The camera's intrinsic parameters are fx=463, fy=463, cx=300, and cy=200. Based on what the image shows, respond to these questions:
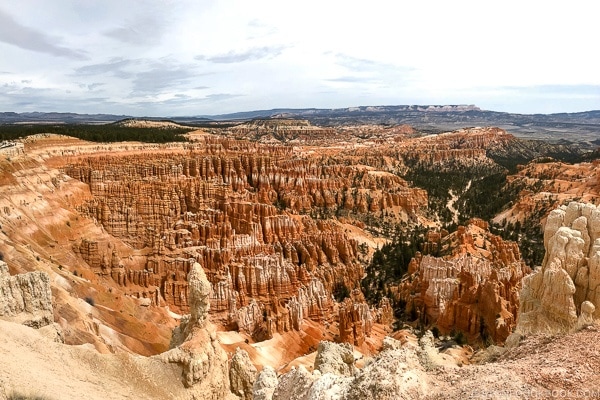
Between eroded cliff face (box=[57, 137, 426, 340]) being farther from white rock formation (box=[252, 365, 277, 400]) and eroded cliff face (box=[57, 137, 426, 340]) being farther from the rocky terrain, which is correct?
white rock formation (box=[252, 365, 277, 400])

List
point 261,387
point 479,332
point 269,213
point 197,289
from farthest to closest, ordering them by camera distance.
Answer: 1. point 269,213
2. point 479,332
3. point 197,289
4. point 261,387

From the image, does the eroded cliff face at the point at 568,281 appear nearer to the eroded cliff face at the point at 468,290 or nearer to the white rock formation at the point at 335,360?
the white rock formation at the point at 335,360

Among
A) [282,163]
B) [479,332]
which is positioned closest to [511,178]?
[282,163]

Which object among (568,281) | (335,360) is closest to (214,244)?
(335,360)

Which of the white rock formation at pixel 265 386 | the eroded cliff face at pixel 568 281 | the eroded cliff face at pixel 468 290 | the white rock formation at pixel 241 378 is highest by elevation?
the eroded cliff face at pixel 568 281

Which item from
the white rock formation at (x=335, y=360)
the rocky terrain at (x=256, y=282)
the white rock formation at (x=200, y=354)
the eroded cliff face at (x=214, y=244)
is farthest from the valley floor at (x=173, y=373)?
the eroded cliff face at (x=214, y=244)

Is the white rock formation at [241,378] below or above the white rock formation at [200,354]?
below

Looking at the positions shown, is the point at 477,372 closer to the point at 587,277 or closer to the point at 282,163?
the point at 587,277
